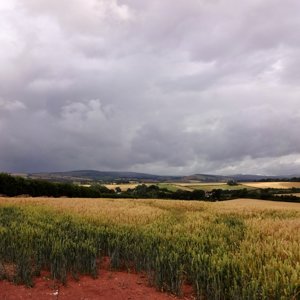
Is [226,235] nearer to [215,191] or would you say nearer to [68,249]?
[68,249]

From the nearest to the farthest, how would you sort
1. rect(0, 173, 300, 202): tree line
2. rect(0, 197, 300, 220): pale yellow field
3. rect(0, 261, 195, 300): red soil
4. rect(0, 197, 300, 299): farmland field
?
rect(0, 197, 300, 299): farmland field
rect(0, 261, 195, 300): red soil
rect(0, 197, 300, 220): pale yellow field
rect(0, 173, 300, 202): tree line

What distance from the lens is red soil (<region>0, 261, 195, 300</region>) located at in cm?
802

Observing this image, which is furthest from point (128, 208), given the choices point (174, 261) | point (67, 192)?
point (67, 192)

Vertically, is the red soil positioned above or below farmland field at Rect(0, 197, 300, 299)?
below

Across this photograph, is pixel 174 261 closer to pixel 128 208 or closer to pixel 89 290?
pixel 89 290

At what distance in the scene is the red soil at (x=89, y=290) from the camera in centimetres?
802

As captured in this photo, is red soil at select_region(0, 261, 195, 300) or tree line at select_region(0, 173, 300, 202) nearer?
red soil at select_region(0, 261, 195, 300)

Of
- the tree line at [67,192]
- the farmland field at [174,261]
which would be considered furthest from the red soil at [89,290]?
the tree line at [67,192]

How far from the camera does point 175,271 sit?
8.81 m

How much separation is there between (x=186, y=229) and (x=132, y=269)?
5342 millimetres

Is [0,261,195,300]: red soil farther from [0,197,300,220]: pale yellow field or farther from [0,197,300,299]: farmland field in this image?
[0,197,300,220]: pale yellow field

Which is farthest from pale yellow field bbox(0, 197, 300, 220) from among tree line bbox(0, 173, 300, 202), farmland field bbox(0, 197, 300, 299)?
tree line bbox(0, 173, 300, 202)

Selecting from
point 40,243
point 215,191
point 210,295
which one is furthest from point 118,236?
point 215,191

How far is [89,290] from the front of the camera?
27.9 ft
